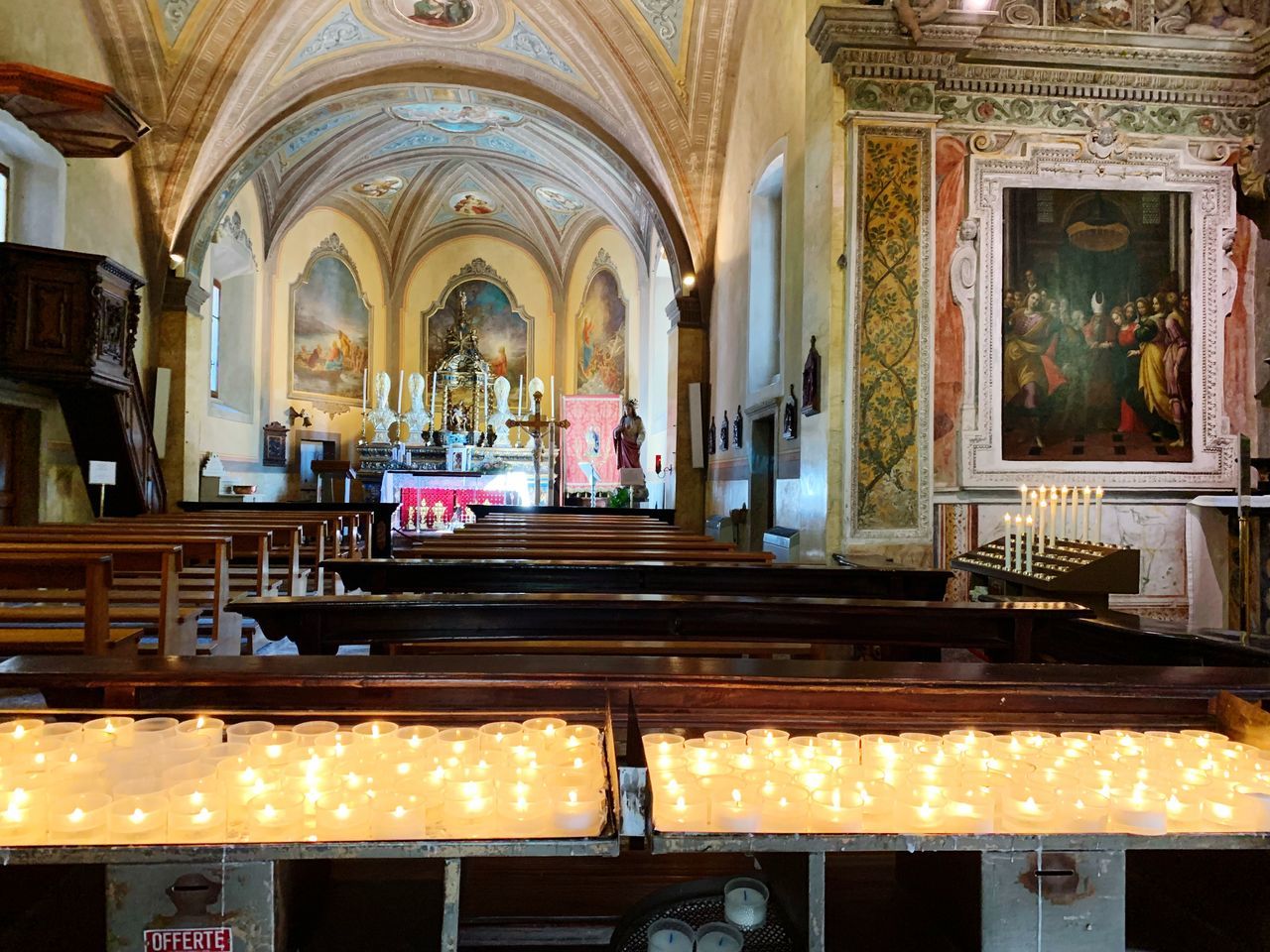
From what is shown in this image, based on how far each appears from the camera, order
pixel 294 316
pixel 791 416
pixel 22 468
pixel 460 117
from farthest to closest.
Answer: pixel 294 316 → pixel 460 117 → pixel 22 468 → pixel 791 416

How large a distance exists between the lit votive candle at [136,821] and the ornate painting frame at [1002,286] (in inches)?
248

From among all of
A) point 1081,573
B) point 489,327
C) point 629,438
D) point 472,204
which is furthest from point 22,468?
point 489,327

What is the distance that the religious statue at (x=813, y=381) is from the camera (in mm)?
6531

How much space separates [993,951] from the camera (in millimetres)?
1064


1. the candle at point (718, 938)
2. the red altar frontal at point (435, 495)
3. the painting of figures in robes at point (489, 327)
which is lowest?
the candle at point (718, 938)

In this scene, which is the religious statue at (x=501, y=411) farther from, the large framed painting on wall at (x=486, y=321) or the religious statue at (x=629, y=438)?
the religious statue at (x=629, y=438)

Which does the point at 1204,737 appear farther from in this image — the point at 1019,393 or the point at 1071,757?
A: the point at 1019,393

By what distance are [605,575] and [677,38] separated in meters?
9.35

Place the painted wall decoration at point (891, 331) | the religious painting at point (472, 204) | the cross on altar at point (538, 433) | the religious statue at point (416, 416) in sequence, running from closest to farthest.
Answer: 1. the painted wall decoration at point (891, 331)
2. the cross on altar at point (538, 433)
3. the religious statue at point (416, 416)
4. the religious painting at point (472, 204)

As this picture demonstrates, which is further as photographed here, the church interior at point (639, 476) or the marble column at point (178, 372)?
the marble column at point (178, 372)

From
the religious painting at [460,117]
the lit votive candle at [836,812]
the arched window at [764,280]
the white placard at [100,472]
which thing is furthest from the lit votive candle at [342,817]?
the religious painting at [460,117]

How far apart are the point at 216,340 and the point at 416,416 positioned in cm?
456

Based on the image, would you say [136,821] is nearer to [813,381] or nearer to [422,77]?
[813,381]

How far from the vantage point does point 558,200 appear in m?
19.0
